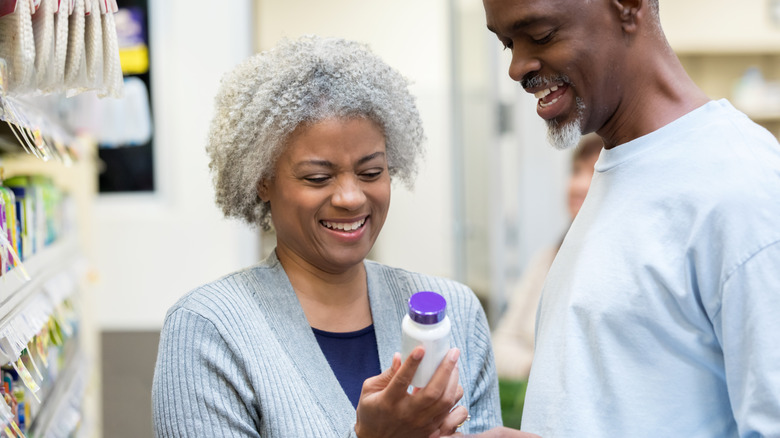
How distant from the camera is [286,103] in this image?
134 cm

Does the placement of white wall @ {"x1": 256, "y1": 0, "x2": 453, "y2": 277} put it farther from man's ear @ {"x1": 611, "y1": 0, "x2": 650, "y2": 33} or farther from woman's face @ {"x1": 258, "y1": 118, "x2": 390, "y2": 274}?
man's ear @ {"x1": 611, "y1": 0, "x2": 650, "y2": 33}

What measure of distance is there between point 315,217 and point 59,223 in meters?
1.24

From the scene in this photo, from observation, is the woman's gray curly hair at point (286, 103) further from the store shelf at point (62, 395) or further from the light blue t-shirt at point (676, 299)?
the store shelf at point (62, 395)

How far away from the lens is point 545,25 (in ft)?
3.92

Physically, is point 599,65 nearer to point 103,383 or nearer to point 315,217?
point 315,217

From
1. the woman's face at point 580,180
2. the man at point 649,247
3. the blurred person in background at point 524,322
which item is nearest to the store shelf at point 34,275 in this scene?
the man at point 649,247

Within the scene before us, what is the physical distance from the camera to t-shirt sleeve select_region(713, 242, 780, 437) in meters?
1.01

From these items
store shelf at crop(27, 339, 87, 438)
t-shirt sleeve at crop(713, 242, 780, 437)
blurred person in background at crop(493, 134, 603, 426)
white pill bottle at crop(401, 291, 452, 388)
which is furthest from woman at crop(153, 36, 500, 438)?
blurred person in background at crop(493, 134, 603, 426)

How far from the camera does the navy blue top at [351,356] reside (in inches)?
53.9

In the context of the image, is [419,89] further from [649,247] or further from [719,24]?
[649,247]

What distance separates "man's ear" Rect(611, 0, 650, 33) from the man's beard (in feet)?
0.42

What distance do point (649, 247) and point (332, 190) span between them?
0.52 meters

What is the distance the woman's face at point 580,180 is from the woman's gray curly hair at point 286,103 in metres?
1.34

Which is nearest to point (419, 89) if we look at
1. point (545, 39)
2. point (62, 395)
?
point (62, 395)
